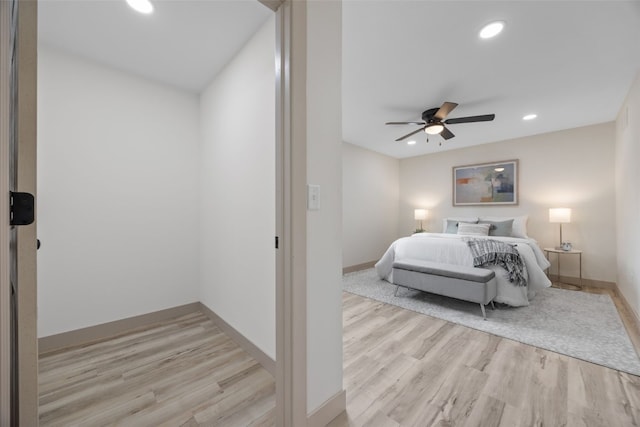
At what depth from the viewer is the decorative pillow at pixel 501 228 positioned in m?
4.15

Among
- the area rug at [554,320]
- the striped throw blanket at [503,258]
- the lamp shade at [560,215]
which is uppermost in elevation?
the lamp shade at [560,215]

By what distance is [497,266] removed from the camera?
2.87 meters

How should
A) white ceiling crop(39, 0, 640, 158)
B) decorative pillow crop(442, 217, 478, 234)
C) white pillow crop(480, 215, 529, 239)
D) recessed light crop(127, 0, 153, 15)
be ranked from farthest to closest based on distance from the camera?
decorative pillow crop(442, 217, 478, 234) < white pillow crop(480, 215, 529, 239) < white ceiling crop(39, 0, 640, 158) < recessed light crop(127, 0, 153, 15)

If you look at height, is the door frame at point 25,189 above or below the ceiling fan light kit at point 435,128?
below

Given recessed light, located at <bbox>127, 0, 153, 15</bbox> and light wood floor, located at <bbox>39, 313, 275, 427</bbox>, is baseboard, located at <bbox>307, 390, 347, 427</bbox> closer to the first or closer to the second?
light wood floor, located at <bbox>39, 313, 275, 427</bbox>

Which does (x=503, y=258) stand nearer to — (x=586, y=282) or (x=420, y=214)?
(x=586, y=282)

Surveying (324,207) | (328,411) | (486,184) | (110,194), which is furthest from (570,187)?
(110,194)

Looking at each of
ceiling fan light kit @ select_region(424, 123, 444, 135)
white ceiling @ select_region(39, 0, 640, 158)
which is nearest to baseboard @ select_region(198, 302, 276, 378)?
white ceiling @ select_region(39, 0, 640, 158)

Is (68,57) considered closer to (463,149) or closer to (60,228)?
(60,228)

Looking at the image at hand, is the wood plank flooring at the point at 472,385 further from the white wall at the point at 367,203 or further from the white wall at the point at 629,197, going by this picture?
the white wall at the point at 367,203

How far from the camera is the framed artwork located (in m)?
4.65

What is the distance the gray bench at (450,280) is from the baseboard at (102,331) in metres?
2.48

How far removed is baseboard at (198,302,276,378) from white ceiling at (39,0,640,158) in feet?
7.40

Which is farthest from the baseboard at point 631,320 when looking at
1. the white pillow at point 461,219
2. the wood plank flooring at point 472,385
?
the white pillow at point 461,219
